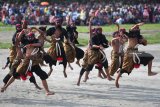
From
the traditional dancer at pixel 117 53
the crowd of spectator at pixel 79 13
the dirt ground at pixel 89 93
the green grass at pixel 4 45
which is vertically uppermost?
the traditional dancer at pixel 117 53

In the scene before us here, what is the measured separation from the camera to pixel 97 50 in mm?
14961

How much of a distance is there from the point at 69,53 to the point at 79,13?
72.1 ft

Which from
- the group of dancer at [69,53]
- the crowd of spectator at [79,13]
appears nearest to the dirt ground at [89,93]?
the group of dancer at [69,53]

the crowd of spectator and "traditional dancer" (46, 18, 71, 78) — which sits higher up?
"traditional dancer" (46, 18, 71, 78)

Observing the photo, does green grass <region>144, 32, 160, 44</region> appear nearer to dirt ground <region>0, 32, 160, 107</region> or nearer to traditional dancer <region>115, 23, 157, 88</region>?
dirt ground <region>0, 32, 160, 107</region>

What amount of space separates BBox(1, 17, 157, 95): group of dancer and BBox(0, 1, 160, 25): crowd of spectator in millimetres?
19979

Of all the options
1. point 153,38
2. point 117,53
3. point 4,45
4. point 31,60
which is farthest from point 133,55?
point 153,38

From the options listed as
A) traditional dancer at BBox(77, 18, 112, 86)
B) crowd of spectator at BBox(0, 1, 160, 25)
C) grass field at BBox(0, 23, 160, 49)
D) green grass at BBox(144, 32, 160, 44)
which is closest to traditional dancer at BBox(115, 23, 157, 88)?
traditional dancer at BBox(77, 18, 112, 86)

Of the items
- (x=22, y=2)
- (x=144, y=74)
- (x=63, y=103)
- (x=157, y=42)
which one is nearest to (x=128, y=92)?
(x=63, y=103)

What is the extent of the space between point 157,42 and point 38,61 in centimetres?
1559

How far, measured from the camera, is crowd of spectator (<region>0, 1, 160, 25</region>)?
38219 millimetres

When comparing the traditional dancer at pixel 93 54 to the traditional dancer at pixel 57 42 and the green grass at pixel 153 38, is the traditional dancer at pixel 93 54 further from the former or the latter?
the green grass at pixel 153 38

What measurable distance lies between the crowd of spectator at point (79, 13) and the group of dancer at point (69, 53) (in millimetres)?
19979

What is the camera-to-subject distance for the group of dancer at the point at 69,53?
13.1 meters
